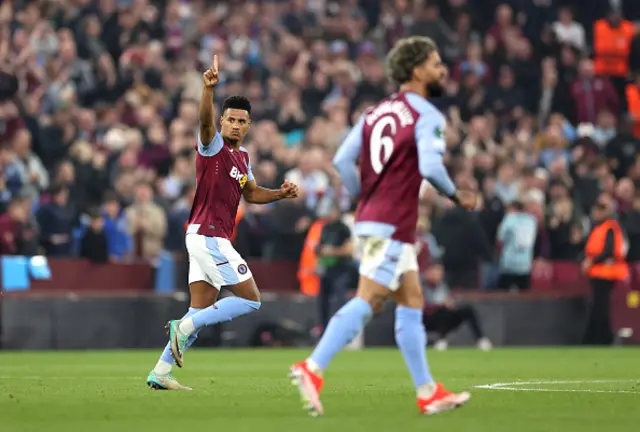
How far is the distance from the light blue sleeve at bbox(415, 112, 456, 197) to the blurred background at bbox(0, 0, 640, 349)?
11907 mm

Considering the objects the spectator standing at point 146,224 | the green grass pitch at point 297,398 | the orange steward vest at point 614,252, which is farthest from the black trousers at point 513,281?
the spectator standing at point 146,224

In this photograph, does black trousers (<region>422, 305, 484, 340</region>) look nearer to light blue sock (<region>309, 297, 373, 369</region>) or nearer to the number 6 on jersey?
the number 6 on jersey

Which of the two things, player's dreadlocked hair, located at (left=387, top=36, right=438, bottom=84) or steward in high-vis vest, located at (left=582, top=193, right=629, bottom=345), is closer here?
player's dreadlocked hair, located at (left=387, top=36, right=438, bottom=84)

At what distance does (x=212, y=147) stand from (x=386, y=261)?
2.91 metres

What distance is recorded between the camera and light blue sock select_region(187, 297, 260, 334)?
37.9 feet

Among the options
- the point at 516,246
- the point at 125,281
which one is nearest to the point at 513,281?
the point at 516,246

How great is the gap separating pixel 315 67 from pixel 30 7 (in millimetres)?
5453

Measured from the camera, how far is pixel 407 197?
9344 mm

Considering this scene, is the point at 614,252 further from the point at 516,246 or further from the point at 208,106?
the point at 208,106

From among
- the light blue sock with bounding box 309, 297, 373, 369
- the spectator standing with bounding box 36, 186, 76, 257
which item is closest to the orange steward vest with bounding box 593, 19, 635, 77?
the spectator standing with bounding box 36, 186, 76, 257

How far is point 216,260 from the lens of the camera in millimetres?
11734

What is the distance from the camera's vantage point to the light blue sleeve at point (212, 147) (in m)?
11.6

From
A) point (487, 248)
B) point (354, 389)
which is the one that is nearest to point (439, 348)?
point (487, 248)

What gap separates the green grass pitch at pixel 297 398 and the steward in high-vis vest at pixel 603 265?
4.66 metres
